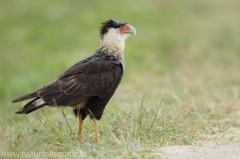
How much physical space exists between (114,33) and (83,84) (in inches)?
34.2

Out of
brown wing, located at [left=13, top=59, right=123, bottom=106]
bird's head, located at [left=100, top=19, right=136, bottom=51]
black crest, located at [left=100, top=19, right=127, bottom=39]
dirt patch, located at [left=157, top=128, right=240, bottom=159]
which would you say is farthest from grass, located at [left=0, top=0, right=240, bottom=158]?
black crest, located at [left=100, top=19, right=127, bottom=39]

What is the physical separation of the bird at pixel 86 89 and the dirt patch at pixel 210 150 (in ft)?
2.63

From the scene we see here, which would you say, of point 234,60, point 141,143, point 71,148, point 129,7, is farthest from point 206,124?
point 129,7

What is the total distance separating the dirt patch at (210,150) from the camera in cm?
443

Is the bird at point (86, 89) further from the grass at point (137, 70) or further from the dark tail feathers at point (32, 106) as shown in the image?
the grass at point (137, 70)

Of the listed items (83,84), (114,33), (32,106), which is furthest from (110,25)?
(32,106)

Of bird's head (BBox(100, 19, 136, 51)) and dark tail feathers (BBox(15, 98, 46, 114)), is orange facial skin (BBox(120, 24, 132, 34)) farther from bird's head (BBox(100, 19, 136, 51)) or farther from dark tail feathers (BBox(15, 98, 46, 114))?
dark tail feathers (BBox(15, 98, 46, 114))

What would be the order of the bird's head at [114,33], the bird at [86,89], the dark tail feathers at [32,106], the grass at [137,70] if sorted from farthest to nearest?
the bird's head at [114,33]
the grass at [137,70]
the bird at [86,89]
the dark tail feathers at [32,106]

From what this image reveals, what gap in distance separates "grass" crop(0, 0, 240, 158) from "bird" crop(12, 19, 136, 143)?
249 millimetres

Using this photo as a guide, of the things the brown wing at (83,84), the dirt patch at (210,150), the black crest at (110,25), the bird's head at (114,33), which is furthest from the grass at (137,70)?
Answer: the black crest at (110,25)

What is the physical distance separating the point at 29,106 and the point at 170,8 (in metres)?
11.7

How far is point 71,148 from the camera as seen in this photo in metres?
4.43

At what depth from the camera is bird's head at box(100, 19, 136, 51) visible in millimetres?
5547

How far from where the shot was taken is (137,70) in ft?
33.4
